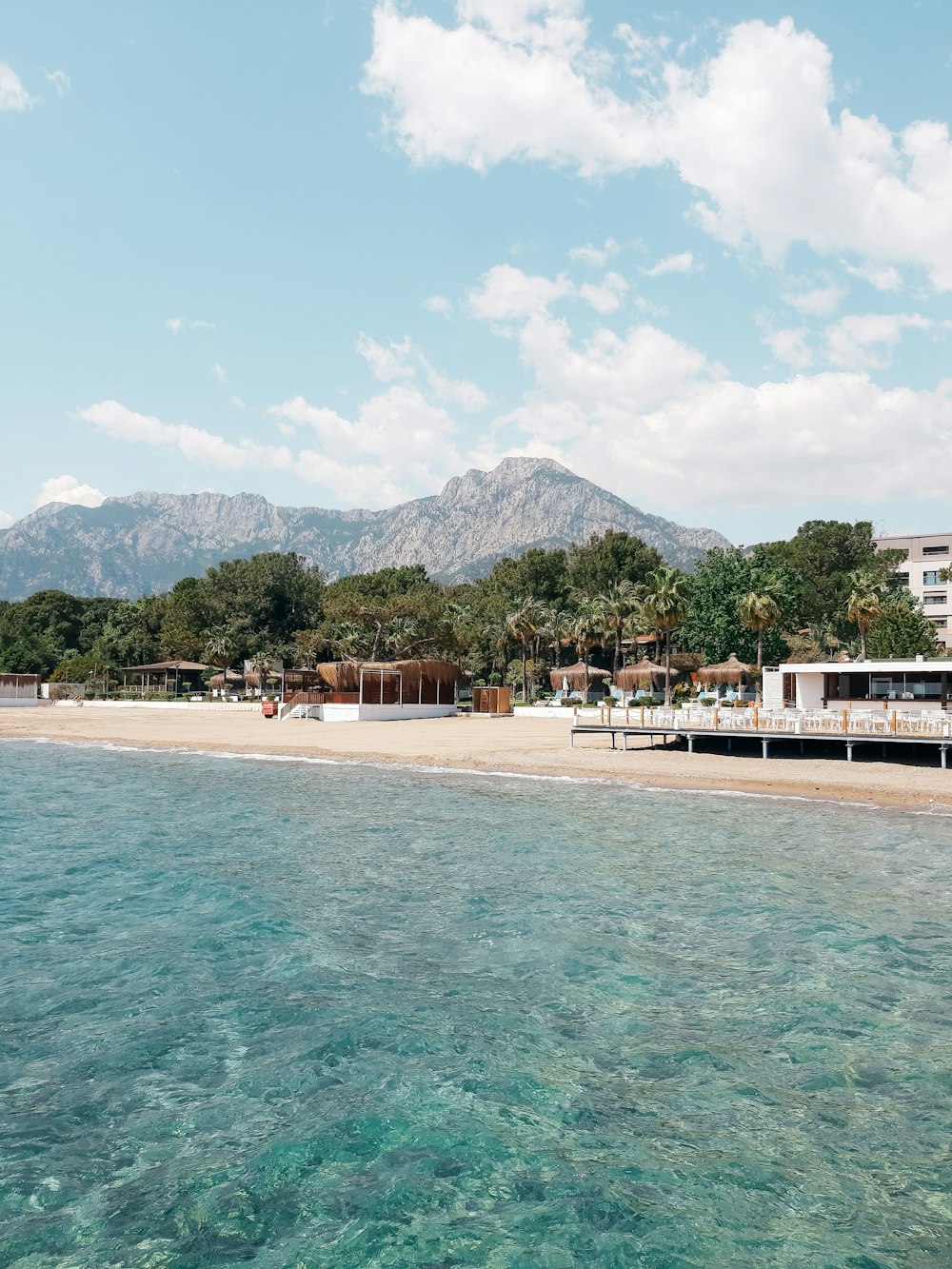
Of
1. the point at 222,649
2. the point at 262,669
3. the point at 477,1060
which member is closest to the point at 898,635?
the point at 262,669

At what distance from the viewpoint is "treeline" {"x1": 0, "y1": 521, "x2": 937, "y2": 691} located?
62219mm

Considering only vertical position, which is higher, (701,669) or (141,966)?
(701,669)

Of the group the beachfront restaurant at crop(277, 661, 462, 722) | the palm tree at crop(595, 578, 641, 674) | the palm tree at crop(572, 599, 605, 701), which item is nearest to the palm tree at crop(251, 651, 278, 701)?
the beachfront restaurant at crop(277, 661, 462, 722)

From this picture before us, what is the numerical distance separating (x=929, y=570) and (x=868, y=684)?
232 feet

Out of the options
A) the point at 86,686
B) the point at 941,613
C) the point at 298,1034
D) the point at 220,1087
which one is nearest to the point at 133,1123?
the point at 220,1087

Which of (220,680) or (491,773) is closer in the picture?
(491,773)

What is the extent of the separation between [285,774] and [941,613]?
8397 cm

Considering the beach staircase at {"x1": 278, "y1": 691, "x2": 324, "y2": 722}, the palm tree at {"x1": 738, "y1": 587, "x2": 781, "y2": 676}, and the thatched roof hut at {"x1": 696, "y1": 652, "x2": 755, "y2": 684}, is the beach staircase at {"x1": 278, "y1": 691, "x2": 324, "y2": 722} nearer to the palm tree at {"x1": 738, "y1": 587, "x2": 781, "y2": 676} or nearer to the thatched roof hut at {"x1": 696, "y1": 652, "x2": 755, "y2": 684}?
the thatched roof hut at {"x1": 696, "y1": 652, "x2": 755, "y2": 684}

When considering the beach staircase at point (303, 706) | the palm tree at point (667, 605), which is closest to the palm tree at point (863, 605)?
the palm tree at point (667, 605)

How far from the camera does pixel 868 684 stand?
115 feet

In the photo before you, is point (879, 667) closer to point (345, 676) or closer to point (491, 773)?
point (491, 773)

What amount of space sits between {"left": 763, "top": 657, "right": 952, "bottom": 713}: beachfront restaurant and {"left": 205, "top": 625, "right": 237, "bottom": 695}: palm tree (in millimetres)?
51432

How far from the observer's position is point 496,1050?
898 centimetres

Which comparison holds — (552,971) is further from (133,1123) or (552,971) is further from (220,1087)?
(133,1123)
